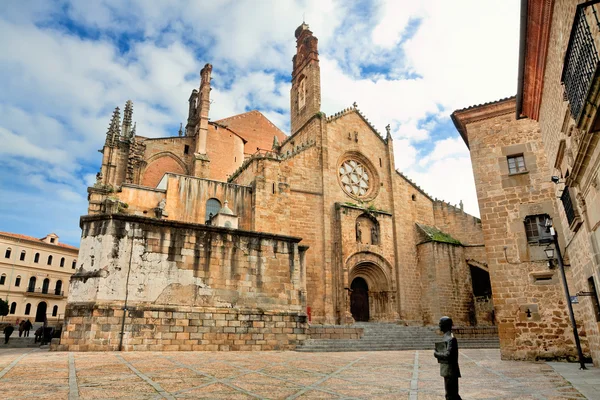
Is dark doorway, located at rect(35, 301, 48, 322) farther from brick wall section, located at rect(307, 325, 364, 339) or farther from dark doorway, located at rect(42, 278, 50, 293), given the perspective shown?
brick wall section, located at rect(307, 325, 364, 339)

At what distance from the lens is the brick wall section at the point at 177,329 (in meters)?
10.6

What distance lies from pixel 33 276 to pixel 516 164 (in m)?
43.0

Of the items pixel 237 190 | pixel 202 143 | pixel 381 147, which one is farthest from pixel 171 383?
pixel 202 143

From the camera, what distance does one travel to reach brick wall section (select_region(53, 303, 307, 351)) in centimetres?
1062

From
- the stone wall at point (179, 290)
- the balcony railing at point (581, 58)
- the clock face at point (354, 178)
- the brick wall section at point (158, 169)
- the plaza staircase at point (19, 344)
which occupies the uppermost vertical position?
the brick wall section at point (158, 169)

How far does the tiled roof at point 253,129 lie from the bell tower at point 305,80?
10.4 meters

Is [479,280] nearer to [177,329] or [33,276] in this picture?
[177,329]

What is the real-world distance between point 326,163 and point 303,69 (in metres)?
9.85

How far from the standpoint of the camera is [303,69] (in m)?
30.0

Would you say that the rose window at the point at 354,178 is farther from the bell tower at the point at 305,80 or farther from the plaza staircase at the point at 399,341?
the plaza staircase at the point at 399,341

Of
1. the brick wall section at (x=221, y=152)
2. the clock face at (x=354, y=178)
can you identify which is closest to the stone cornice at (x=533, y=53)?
the clock face at (x=354, y=178)

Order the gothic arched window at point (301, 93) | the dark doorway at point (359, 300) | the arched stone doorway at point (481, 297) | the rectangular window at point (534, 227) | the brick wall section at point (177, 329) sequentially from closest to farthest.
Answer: the brick wall section at point (177, 329)
the rectangular window at point (534, 227)
the arched stone doorway at point (481, 297)
the dark doorway at point (359, 300)
the gothic arched window at point (301, 93)

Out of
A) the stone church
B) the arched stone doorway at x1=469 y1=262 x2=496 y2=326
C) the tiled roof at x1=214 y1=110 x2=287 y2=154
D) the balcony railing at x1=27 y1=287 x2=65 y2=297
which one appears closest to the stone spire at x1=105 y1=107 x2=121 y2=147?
the stone church

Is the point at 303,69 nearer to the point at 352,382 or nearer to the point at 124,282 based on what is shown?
the point at 124,282
